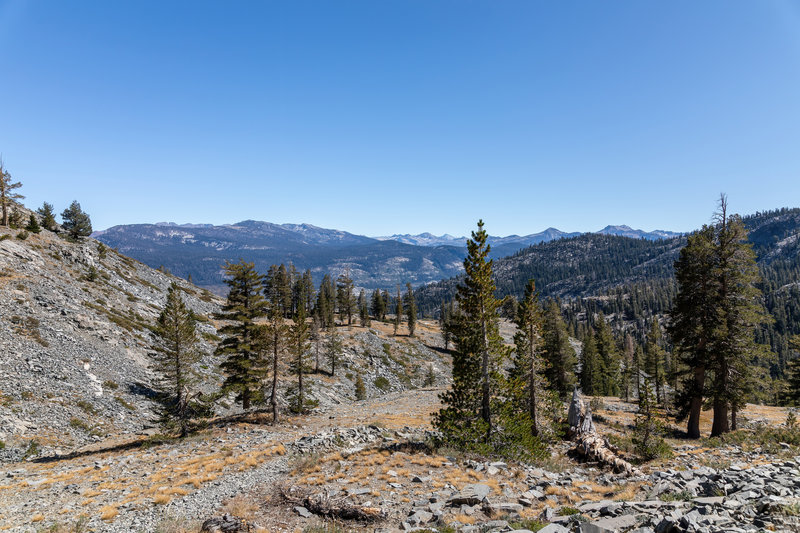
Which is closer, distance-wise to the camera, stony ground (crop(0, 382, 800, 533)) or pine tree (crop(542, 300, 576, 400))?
stony ground (crop(0, 382, 800, 533))

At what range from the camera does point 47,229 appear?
218 ft

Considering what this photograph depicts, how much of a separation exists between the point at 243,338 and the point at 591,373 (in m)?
56.1

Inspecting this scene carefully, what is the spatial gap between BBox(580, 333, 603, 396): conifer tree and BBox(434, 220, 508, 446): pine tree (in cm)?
4830

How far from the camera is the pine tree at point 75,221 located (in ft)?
219

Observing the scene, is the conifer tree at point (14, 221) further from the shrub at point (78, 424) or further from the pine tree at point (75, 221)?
the shrub at point (78, 424)

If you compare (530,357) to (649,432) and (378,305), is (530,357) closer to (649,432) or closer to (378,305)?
(649,432)

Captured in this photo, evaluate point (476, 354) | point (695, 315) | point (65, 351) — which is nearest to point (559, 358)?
point (695, 315)

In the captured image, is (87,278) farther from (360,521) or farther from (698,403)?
(698,403)

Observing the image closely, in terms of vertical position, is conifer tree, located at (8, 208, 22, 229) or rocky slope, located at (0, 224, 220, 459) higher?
conifer tree, located at (8, 208, 22, 229)

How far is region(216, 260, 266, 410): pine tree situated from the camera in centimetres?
2867

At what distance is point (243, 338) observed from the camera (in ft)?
97.9

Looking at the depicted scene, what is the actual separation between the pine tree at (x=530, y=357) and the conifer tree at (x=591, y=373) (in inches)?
1676

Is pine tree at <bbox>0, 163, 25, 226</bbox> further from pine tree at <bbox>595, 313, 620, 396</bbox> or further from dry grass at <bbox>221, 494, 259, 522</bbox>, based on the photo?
pine tree at <bbox>595, 313, 620, 396</bbox>

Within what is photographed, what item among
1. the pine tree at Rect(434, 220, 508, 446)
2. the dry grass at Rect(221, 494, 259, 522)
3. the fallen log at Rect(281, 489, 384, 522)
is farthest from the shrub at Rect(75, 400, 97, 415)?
the pine tree at Rect(434, 220, 508, 446)
